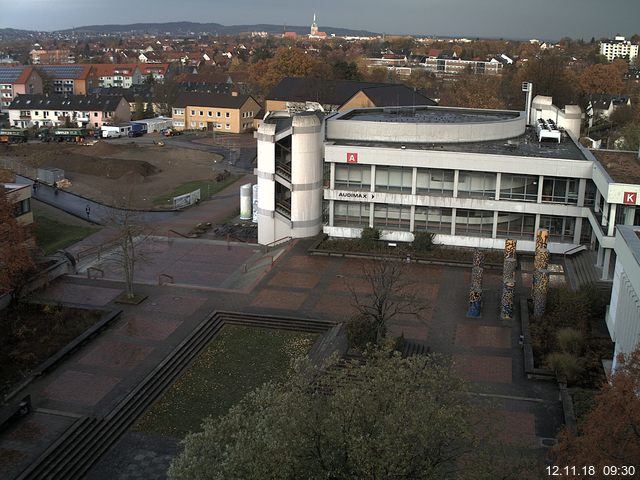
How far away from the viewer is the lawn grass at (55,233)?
144ft

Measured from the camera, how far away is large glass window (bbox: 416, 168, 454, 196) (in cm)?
4138

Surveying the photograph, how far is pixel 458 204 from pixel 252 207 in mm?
15157

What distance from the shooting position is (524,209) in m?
40.0

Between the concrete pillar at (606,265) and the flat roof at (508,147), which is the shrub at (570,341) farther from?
the flat roof at (508,147)

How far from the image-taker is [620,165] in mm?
38719

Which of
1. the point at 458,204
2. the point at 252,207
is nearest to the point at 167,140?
the point at 252,207

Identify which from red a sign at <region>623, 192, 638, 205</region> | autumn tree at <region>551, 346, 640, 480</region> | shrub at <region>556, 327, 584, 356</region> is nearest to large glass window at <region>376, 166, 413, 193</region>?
red a sign at <region>623, 192, 638, 205</region>

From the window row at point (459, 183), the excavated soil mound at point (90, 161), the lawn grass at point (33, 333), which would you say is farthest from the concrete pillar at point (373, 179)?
the excavated soil mound at point (90, 161)

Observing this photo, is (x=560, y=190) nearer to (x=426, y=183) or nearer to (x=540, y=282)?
(x=426, y=183)

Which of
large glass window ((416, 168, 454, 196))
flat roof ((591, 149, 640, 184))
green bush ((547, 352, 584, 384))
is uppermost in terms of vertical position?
flat roof ((591, 149, 640, 184))

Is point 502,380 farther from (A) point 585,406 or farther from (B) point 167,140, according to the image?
(B) point 167,140

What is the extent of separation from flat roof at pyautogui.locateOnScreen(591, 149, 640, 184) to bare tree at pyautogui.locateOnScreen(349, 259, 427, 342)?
11915 mm

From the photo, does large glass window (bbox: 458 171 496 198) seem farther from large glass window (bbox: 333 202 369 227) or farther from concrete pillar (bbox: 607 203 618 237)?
concrete pillar (bbox: 607 203 618 237)

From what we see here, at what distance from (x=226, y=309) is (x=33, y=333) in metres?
8.37
